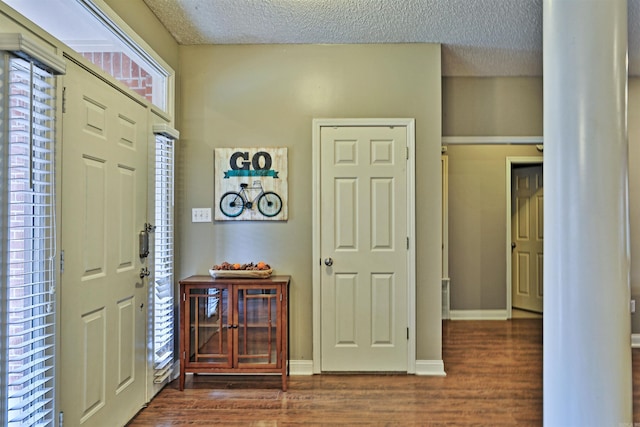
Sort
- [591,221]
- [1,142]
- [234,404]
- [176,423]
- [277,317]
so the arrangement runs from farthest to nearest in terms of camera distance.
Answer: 1. [277,317]
2. [234,404]
3. [176,423]
4. [1,142]
5. [591,221]

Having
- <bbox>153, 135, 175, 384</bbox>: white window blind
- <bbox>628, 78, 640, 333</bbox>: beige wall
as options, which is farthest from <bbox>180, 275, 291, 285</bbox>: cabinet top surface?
<bbox>628, 78, 640, 333</bbox>: beige wall

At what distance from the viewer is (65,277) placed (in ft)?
6.00

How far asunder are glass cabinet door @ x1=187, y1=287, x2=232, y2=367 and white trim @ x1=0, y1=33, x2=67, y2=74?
1.79 m

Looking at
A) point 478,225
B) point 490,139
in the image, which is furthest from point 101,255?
point 478,225

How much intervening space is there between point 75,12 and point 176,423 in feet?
7.79

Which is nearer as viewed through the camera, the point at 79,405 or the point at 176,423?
the point at 79,405

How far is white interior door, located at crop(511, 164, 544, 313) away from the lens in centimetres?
502

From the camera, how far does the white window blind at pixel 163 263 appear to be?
2775mm

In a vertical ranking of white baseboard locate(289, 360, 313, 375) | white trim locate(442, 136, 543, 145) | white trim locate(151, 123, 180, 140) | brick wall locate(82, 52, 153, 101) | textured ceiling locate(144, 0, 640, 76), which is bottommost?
white baseboard locate(289, 360, 313, 375)

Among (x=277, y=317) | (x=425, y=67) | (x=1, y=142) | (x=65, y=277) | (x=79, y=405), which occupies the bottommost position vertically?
(x=79, y=405)

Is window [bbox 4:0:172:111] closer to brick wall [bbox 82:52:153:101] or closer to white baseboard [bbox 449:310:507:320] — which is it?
brick wall [bbox 82:52:153:101]

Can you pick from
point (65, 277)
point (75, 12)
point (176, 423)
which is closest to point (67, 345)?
point (65, 277)

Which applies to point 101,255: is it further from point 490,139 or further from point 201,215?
point 490,139

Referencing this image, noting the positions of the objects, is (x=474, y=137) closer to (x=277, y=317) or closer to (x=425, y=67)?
(x=425, y=67)
